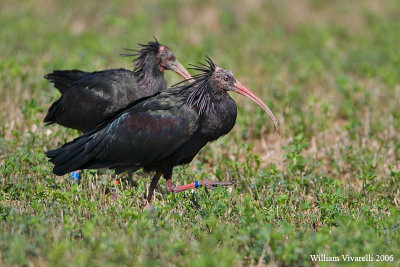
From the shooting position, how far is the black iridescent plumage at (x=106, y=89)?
26.8 ft

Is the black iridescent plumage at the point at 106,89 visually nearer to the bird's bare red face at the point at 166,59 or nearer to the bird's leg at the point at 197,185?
the bird's bare red face at the point at 166,59

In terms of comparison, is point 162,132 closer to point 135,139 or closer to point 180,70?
point 135,139

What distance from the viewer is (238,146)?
8875 millimetres

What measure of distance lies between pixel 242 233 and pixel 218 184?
4.51 ft

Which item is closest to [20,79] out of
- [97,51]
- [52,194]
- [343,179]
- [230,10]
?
[97,51]

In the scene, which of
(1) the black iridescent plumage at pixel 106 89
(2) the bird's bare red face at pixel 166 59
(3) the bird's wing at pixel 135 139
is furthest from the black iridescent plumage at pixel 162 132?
(2) the bird's bare red face at pixel 166 59

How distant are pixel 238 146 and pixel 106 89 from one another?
211 centimetres

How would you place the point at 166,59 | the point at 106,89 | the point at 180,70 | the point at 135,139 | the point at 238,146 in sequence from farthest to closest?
1. the point at 238,146
2. the point at 180,70
3. the point at 166,59
4. the point at 106,89
5. the point at 135,139

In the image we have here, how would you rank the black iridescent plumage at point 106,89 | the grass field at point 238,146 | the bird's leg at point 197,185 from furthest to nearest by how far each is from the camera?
the black iridescent plumage at point 106,89 → the bird's leg at point 197,185 → the grass field at point 238,146

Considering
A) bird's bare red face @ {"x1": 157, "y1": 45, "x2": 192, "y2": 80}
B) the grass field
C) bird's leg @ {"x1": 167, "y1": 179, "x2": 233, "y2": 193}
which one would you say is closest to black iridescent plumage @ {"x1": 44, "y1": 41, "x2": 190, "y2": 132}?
bird's bare red face @ {"x1": 157, "y1": 45, "x2": 192, "y2": 80}

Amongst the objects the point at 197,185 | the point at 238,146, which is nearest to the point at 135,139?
the point at 197,185

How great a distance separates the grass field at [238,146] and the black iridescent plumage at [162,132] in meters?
0.39

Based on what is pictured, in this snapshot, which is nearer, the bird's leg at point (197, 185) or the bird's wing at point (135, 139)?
the bird's wing at point (135, 139)

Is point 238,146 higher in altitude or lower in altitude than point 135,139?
higher
